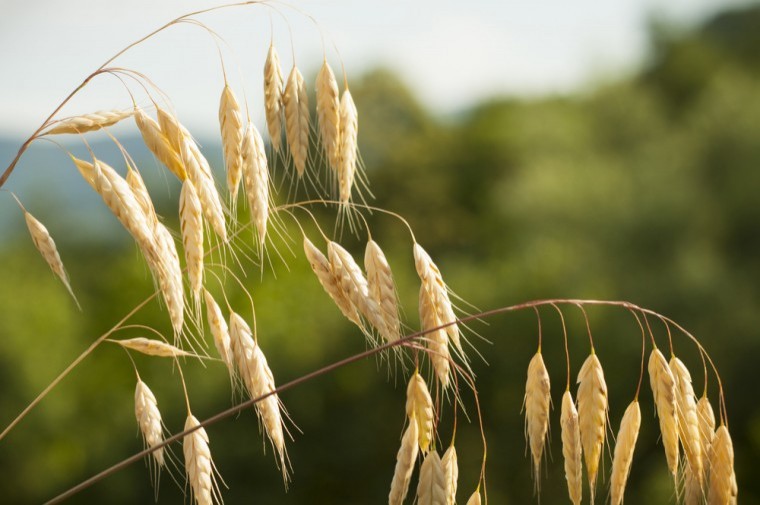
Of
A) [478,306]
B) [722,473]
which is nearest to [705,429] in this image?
[722,473]

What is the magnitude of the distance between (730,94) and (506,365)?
46.2ft

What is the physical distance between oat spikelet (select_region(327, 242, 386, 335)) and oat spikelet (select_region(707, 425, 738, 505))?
0.62 metres

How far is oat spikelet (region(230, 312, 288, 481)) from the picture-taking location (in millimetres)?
1333

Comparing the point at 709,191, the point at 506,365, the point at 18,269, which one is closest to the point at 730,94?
the point at 709,191

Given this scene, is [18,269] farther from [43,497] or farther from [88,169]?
[88,169]

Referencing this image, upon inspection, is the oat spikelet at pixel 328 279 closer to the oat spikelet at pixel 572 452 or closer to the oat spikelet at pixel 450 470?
the oat spikelet at pixel 450 470

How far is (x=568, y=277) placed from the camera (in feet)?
53.6

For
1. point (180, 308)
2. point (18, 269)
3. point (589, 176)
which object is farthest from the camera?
point (589, 176)

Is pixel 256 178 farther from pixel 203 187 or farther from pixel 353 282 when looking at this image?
pixel 353 282

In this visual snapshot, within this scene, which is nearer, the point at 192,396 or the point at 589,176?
the point at 192,396

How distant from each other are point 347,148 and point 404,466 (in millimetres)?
516

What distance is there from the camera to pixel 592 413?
142 centimetres

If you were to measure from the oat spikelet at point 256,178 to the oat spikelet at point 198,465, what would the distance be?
30 cm

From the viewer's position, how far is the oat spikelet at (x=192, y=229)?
1.29 metres
